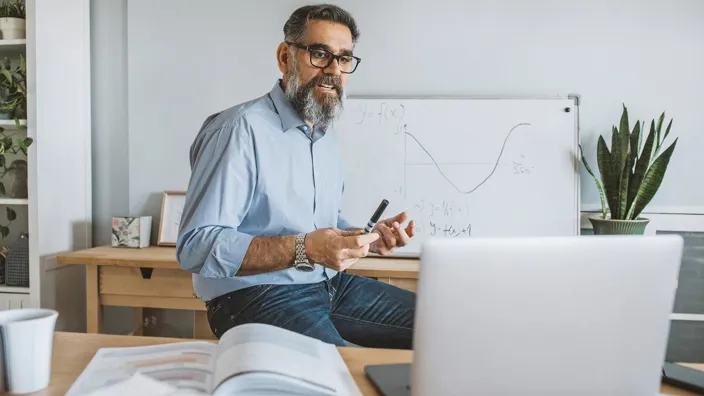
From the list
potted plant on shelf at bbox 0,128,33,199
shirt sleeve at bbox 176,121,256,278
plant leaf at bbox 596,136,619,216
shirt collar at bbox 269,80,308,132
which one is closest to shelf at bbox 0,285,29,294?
potted plant on shelf at bbox 0,128,33,199

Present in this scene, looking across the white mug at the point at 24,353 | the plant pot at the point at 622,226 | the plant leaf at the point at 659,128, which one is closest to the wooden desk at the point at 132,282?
the plant pot at the point at 622,226

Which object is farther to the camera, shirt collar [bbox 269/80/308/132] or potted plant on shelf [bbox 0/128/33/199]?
potted plant on shelf [bbox 0/128/33/199]

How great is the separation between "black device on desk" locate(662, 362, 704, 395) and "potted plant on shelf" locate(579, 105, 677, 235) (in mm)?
1498

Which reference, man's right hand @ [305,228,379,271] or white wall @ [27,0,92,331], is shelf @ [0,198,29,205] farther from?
man's right hand @ [305,228,379,271]

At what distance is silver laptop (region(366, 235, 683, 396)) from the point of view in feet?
2.15

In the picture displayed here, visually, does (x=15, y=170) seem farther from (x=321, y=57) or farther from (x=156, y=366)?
(x=156, y=366)

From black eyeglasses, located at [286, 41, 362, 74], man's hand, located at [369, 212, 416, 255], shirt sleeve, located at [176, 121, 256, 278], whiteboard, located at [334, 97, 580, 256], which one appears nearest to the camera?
shirt sleeve, located at [176, 121, 256, 278]

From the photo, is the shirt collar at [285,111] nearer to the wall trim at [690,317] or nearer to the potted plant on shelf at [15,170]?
the potted plant on shelf at [15,170]

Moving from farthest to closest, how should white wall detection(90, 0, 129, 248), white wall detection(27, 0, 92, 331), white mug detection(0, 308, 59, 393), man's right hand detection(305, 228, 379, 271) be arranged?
white wall detection(90, 0, 129, 248) → white wall detection(27, 0, 92, 331) → man's right hand detection(305, 228, 379, 271) → white mug detection(0, 308, 59, 393)

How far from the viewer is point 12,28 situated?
2443 millimetres

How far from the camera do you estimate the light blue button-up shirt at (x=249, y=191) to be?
1357 mm

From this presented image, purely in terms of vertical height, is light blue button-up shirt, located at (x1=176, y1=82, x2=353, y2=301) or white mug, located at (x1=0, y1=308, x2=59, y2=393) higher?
light blue button-up shirt, located at (x1=176, y1=82, x2=353, y2=301)

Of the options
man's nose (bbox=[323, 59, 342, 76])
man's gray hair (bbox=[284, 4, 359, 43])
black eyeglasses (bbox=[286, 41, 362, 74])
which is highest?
man's gray hair (bbox=[284, 4, 359, 43])

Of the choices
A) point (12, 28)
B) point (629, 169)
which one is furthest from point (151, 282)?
point (629, 169)
